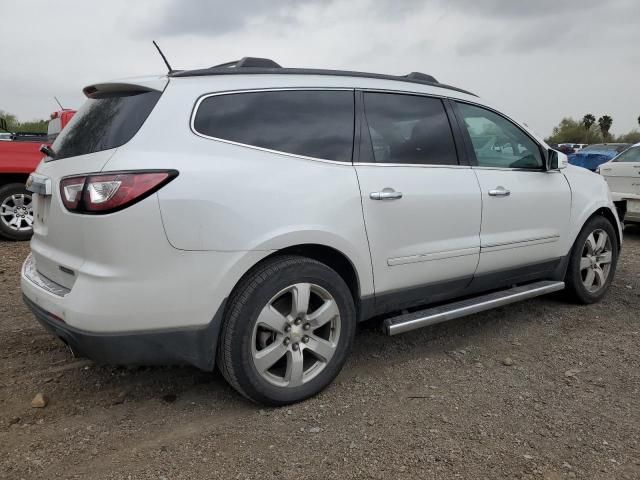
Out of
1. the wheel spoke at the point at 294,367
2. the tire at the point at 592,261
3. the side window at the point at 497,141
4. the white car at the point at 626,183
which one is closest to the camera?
the wheel spoke at the point at 294,367

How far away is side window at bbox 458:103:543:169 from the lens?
3.87m

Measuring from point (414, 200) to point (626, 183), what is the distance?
6.15 m

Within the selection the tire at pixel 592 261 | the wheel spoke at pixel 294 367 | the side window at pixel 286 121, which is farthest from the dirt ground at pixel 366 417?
the side window at pixel 286 121

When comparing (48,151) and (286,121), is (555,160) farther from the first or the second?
(48,151)

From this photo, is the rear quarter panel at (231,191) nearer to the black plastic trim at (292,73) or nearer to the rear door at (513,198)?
the black plastic trim at (292,73)

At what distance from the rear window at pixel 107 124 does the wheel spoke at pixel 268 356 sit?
1209mm

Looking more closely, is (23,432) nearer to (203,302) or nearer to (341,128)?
(203,302)

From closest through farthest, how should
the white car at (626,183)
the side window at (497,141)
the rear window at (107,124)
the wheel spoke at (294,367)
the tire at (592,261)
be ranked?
the rear window at (107,124), the wheel spoke at (294,367), the side window at (497,141), the tire at (592,261), the white car at (626,183)

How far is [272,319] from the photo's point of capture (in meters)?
2.80

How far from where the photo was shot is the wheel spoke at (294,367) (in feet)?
9.53

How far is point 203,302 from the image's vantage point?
8.54 feet

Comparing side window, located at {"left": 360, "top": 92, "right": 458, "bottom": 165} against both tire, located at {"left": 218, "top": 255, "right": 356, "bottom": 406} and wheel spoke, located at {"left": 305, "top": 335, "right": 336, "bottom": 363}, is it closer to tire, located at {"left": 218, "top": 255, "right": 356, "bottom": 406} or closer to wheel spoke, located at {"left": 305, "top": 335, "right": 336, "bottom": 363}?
tire, located at {"left": 218, "top": 255, "right": 356, "bottom": 406}

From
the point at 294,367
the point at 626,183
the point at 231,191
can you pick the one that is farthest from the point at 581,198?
the point at 626,183

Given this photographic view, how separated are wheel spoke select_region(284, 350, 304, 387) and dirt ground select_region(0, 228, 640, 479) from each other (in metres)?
0.16
